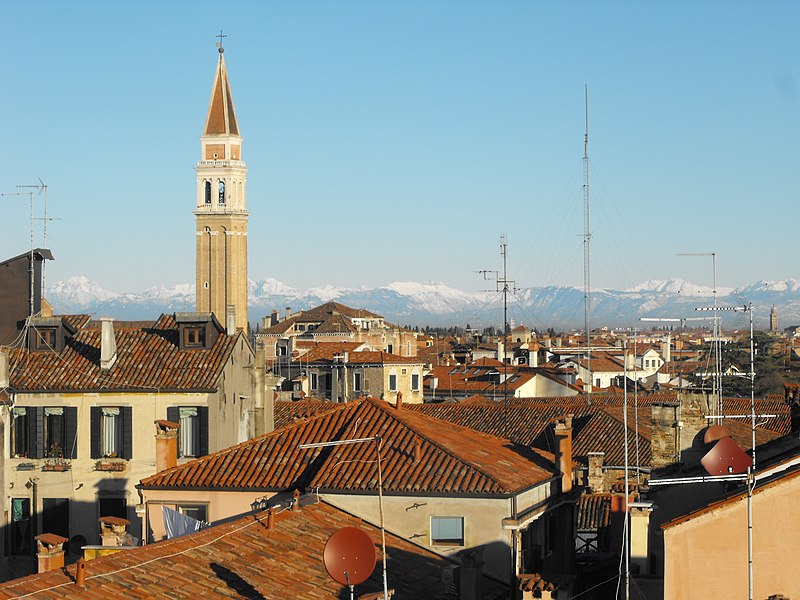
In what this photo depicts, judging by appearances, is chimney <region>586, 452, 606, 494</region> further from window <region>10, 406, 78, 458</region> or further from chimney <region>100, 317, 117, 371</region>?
window <region>10, 406, 78, 458</region>

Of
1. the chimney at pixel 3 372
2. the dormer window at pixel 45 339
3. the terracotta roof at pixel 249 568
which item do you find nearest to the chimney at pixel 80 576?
the terracotta roof at pixel 249 568

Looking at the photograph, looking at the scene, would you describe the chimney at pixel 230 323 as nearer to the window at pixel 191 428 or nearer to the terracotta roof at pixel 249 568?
the window at pixel 191 428

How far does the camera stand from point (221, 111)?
397 ft

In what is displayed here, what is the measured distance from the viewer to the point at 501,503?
21.2m

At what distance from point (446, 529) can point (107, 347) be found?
12.0 metres

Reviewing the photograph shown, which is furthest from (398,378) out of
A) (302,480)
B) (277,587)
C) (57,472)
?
(277,587)

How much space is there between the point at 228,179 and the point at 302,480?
10153 cm

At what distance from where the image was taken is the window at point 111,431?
29391mm

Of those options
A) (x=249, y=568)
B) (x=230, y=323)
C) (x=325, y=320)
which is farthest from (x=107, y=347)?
(x=325, y=320)

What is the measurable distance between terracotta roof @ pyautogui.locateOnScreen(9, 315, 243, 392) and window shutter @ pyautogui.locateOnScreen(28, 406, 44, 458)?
0.49m

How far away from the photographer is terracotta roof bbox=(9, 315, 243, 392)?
1176 inches

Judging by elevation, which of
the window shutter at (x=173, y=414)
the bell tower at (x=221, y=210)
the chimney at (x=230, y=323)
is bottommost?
the window shutter at (x=173, y=414)

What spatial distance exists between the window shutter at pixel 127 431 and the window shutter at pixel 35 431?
1.78 meters

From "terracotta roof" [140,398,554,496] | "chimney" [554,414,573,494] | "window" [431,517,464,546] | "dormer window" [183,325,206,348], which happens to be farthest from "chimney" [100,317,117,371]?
"window" [431,517,464,546]
